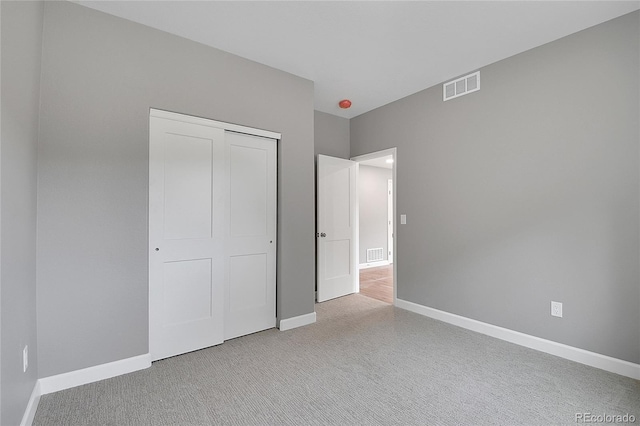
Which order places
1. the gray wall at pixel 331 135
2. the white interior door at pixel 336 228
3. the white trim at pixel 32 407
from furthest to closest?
the gray wall at pixel 331 135 < the white interior door at pixel 336 228 < the white trim at pixel 32 407

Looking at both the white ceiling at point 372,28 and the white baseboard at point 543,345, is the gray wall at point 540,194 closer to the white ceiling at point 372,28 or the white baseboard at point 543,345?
the white baseboard at point 543,345

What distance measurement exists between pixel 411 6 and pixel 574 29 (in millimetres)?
1465

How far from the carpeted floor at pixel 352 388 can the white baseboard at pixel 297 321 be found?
251 mm

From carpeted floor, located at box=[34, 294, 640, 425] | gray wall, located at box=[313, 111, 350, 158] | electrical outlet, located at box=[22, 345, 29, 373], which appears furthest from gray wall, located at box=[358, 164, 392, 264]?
electrical outlet, located at box=[22, 345, 29, 373]

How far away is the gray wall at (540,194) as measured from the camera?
2230 mm

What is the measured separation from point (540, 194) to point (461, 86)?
4.74 feet

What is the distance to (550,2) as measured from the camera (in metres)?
2.11

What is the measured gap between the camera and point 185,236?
8.34ft

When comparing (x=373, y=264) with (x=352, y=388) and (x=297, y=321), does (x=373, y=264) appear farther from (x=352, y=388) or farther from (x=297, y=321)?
(x=352, y=388)

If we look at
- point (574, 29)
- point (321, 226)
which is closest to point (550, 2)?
point (574, 29)

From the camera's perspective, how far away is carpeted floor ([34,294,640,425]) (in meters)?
1.74

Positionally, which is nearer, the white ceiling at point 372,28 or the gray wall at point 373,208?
the white ceiling at point 372,28
